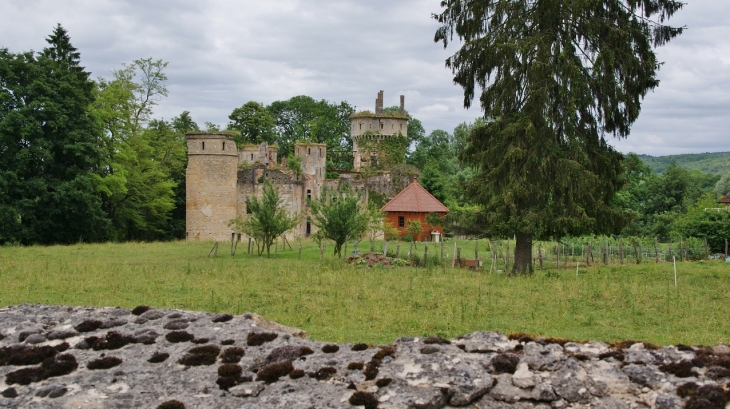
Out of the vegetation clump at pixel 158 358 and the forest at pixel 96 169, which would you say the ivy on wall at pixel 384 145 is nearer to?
the forest at pixel 96 169

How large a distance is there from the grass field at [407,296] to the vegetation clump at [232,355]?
241 cm

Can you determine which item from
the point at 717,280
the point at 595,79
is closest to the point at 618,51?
the point at 595,79

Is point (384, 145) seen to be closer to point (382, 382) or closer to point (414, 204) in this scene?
point (414, 204)

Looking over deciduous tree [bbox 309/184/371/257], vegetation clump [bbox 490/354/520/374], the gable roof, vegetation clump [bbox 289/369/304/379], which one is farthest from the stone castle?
vegetation clump [bbox 490/354/520/374]

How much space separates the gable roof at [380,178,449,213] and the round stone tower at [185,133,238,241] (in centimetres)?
1163

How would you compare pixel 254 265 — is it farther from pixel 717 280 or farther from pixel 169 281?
pixel 717 280

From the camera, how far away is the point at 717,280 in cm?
2195

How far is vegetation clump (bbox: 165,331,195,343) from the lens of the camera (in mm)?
11180

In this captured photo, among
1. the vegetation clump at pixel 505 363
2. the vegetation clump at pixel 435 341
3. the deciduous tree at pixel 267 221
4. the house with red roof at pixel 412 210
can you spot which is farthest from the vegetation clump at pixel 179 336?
the house with red roof at pixel 412 210

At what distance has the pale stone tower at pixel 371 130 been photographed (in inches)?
2530

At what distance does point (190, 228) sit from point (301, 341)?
112 feet

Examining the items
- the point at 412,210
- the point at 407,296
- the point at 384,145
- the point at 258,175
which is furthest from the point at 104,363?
the point at 384,145

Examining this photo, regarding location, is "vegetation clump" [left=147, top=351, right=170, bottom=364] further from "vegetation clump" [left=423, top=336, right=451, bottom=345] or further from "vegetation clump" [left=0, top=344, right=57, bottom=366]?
"vegetation clump" [left=423, top=336, right=451, bottom=345]

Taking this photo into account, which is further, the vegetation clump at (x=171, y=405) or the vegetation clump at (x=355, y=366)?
the vegetation clump at (x=355, y=366)
